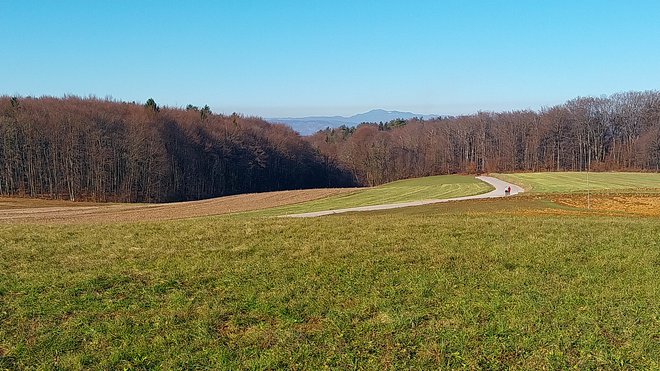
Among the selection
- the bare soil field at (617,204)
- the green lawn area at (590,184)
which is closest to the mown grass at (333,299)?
the bare soil field at (617,204)

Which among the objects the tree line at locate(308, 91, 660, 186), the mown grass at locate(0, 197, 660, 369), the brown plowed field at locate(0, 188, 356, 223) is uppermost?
the tree line at locate(308, 91, 660, 186)

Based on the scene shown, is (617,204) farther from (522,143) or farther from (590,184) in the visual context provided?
(522,143)

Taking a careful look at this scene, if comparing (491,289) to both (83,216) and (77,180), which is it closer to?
(83,216)

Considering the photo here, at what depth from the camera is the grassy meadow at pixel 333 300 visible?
6699mm

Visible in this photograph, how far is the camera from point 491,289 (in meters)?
9.34

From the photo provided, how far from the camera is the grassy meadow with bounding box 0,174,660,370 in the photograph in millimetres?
6699

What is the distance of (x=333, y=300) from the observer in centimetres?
883

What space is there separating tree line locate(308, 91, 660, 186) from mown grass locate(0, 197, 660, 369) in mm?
101255

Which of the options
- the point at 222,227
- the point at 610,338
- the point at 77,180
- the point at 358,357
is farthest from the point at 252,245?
the point at 77,180

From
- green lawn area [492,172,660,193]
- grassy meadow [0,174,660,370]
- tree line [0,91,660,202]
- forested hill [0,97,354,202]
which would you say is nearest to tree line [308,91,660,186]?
tree line [0,91,660,202]

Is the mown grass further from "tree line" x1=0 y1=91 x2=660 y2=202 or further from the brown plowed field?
"tree line" x1=0 y1=91 x2=660 y2=202

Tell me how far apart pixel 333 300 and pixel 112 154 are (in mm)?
78252

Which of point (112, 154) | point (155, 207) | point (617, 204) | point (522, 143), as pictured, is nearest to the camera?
point (617, 204)

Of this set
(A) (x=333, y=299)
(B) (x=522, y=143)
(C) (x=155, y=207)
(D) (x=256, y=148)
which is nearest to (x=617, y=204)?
(A) (x=333, y=299)
